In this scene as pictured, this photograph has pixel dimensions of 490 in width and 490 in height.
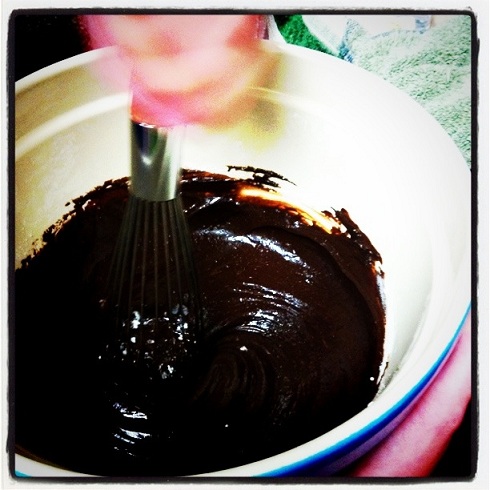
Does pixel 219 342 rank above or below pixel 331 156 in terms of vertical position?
below

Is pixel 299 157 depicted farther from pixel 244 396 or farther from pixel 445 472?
pixel 445 472

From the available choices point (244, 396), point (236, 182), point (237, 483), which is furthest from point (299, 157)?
point (237, 483)

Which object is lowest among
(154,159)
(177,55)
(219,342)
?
(219,342)

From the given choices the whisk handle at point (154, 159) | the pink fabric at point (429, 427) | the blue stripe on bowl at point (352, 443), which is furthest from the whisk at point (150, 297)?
the pink fabric at point (429, 427)

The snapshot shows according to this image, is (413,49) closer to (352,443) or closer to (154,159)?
(154,159)

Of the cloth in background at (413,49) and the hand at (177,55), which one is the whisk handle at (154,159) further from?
the cloth in background at (413,49)

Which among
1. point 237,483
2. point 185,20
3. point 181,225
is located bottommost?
point 237,483

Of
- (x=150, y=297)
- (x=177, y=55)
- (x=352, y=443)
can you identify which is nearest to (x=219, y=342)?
(x=150, y=297)
